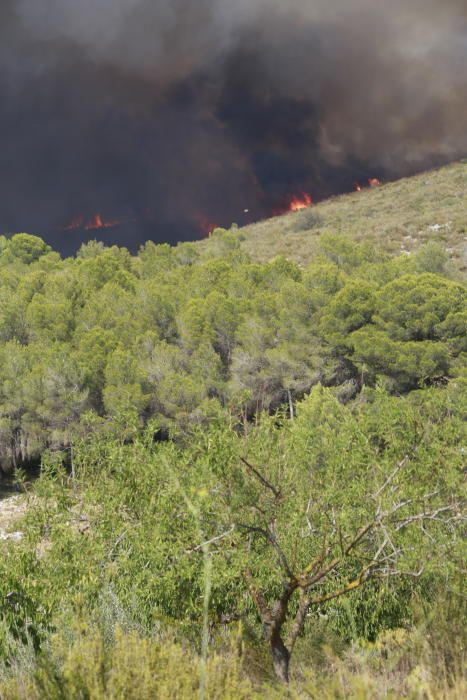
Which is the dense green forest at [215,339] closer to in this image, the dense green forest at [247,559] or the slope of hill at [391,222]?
the dense green forest at [247,559]

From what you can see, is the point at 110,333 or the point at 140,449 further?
the point at 110,333

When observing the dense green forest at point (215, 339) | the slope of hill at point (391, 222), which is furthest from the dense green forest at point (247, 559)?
the slope of hill at point (391, 222)

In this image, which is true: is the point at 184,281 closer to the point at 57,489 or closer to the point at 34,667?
the point at 57,489

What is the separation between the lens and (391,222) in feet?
163

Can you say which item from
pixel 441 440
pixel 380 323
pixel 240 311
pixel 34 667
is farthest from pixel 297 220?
pixel 34 667

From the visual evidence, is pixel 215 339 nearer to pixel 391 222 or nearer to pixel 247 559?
pixel 247 559

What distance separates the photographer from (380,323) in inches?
842

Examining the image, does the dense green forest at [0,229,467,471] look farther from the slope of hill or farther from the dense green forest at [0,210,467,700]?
the slope of hill

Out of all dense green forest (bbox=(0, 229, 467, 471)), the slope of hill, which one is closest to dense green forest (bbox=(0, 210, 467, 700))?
dense green forest (bbox=(0, 229, 467, 471))

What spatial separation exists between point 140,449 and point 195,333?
19.1 m

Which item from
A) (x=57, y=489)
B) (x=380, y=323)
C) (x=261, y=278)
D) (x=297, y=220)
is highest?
(x=297, y=220)

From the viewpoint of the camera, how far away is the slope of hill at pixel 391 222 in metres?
42.8

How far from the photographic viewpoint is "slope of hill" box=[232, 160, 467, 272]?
42.8m

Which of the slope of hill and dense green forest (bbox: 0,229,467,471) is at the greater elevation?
the slope of hill
